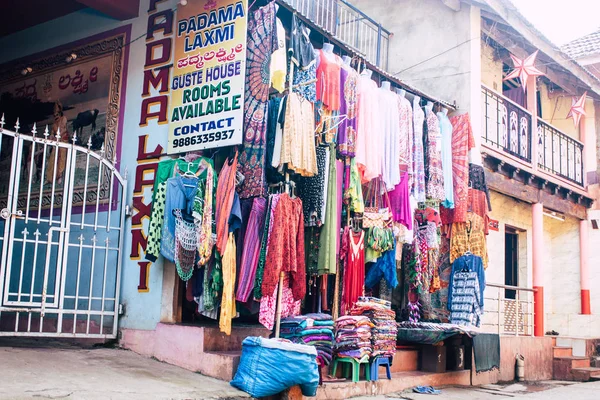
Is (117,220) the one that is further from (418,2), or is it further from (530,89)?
(530,89)

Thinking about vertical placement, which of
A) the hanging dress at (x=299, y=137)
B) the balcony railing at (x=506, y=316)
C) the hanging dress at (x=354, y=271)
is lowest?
the balcony railing at (x=506, y=316)

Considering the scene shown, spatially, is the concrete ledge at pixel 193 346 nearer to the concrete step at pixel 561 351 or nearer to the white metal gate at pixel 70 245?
the white metal gate at pixel 70 245

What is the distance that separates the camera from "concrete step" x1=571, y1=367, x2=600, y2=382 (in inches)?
518

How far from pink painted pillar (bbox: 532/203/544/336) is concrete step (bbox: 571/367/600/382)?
2.91 ft

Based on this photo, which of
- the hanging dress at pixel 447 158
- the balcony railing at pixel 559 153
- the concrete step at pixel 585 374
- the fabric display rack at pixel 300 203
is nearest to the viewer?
the fabric display rack at pixel 300 203

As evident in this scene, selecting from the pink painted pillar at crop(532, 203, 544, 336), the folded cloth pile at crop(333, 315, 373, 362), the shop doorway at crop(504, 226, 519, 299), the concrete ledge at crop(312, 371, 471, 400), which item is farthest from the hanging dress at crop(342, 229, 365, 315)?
the shop doorway at crop(504, 226, 519, 299)

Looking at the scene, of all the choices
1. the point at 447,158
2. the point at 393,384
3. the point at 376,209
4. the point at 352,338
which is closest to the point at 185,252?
the point at 352,338

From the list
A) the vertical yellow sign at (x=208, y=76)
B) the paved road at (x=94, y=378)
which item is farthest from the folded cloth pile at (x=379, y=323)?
the vertical yellow sign at (x=208, y=76)

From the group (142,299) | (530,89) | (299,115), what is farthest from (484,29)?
(142,299)

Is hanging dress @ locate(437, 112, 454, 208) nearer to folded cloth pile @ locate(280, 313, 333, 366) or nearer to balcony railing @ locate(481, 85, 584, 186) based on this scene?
balcony railing @ locate(481, 85, 584, 186)

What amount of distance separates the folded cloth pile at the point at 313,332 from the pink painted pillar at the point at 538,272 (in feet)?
23.1

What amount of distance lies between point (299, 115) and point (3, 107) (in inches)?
205

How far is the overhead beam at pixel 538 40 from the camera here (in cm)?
1246

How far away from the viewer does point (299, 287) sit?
310 inches
